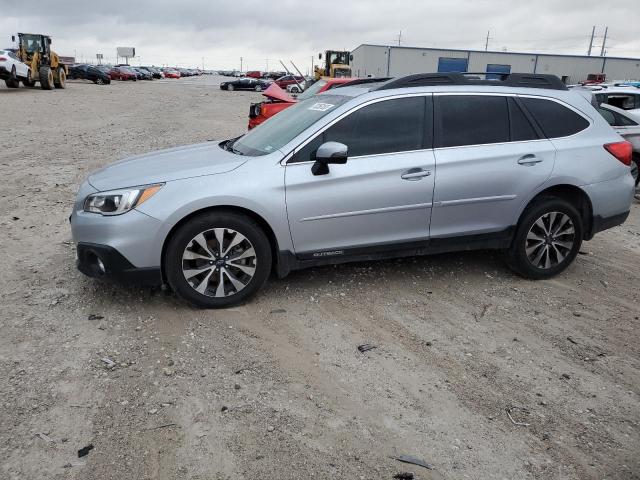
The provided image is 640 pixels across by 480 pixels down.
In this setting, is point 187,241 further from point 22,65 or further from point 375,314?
point 22,65

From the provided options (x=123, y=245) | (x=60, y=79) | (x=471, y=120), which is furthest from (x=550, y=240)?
(x=60, y=79)

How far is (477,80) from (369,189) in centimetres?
162

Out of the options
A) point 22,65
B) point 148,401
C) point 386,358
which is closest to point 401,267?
point 386,358

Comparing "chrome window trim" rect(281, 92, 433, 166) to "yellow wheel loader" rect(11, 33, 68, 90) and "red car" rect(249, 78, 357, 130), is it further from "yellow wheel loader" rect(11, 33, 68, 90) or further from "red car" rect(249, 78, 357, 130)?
"yellow wheel loader" rect(11, 33, 68, 90)

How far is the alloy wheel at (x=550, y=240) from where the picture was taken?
484 cm

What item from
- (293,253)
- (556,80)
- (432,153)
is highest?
(556,80)

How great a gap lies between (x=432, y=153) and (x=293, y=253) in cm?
143

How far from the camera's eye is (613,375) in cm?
351

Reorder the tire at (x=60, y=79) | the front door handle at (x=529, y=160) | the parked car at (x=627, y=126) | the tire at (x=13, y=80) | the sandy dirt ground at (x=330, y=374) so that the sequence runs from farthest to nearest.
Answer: the tire at (x=60, y=79) → the tire at (x=13, y=80) → the parked car at (x=627, y=126) → the front door handle at (x=529, y=160) → the sandy dirt ground at (x=330, y=374)

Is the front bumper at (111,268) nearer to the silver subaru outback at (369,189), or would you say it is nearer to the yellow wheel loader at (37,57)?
the silver subaru outback at (369,189)

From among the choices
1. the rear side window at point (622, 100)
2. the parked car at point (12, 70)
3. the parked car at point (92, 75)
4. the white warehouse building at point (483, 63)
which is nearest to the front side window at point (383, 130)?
the rear side window at point (622, 100)

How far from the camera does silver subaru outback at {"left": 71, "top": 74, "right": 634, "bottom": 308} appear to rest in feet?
13.0

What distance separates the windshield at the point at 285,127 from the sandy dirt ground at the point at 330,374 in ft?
3.96

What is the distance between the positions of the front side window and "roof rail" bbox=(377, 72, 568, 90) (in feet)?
0.56
